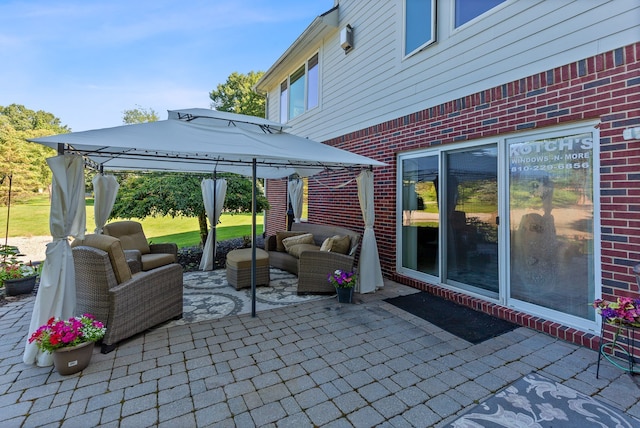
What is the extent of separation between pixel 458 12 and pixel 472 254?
3535 millimetres

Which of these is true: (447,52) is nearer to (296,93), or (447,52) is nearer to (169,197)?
(296,93)

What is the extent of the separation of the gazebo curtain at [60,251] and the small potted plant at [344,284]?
3.11 meters

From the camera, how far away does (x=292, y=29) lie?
10664 mm

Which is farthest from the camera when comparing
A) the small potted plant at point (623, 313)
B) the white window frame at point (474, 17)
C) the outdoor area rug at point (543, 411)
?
the white window frame at point (474, 17)

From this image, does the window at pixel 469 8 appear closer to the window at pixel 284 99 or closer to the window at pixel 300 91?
the window at pixel 300 91

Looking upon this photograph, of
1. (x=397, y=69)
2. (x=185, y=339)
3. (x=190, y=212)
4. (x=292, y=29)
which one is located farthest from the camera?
(x=292, y=29)

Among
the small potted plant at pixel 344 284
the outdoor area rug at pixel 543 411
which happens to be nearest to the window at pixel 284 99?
the small potted plant at pixel 344 284

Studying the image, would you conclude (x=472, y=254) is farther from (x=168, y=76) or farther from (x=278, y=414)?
(x=168, y=76)

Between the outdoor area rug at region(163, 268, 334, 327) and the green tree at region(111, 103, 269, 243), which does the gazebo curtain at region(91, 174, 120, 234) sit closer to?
the green tree at region(111, 103, 269, 243)

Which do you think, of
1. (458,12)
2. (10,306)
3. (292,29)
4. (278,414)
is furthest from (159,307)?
(292,29)

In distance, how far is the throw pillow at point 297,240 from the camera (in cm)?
637

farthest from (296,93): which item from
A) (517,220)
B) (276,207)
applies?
(517,220)

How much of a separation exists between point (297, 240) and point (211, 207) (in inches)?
81.7

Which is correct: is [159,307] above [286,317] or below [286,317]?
above
